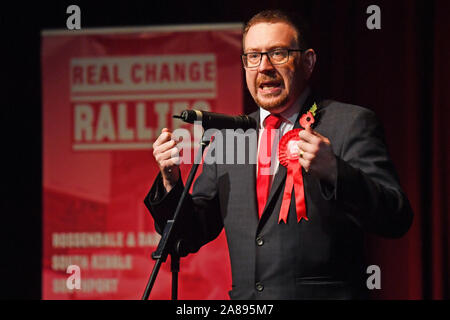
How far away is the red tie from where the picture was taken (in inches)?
70.6

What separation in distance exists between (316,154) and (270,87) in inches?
17.6

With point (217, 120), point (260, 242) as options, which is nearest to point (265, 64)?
point (217, 120)

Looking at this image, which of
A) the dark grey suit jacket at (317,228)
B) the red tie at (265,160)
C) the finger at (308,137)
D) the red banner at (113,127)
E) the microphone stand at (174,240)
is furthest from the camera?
the red banner at (113,127)

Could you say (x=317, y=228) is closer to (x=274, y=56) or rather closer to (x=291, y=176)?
(x=291, y=176)

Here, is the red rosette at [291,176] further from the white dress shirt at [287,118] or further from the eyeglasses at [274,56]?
the eyeglasses at [274,56]

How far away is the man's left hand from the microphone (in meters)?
0.28

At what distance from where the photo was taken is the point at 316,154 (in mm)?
1429

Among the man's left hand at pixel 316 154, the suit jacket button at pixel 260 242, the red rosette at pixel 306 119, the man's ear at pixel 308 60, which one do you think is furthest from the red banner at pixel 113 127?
the man's left hand at pixel 316 154

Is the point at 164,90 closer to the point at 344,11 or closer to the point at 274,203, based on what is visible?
the point at 344,11

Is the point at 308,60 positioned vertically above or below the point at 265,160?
above

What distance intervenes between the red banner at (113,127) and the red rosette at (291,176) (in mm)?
1664

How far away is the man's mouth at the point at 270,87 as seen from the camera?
181 cm

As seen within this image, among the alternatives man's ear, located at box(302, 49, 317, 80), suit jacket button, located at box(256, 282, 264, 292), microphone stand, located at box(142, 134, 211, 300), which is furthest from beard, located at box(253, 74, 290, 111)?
suit jacket button, located at box(256, 282, 264, 292)
